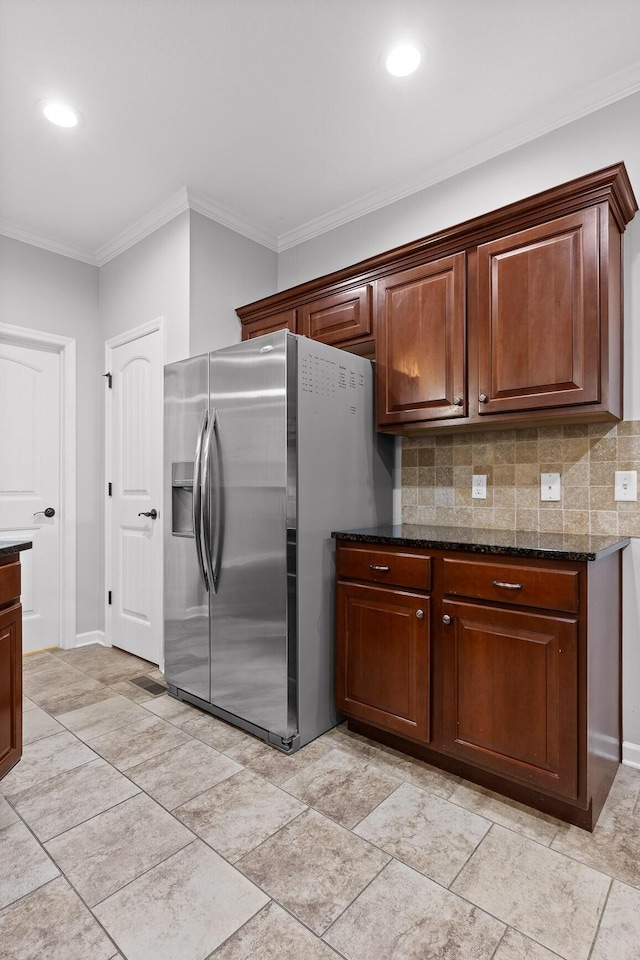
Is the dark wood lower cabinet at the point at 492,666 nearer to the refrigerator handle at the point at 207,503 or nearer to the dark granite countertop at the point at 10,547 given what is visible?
the refrigerator handle at the point at 207,503

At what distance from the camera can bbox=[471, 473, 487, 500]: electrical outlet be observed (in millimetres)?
2592

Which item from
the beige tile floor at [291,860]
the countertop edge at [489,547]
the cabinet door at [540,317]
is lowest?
the beige tile floor at [291,860]

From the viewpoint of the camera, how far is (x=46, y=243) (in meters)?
3.59

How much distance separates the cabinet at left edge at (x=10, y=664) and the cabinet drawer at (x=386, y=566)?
1295 millimetres

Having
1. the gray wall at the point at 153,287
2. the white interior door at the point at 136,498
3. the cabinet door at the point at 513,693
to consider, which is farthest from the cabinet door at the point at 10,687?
the gray wall at the point at 153,287

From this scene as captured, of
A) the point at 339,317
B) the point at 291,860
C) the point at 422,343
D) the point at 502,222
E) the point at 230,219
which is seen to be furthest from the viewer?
the point at 230,219

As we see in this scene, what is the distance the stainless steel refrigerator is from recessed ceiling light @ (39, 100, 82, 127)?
4.02 ft

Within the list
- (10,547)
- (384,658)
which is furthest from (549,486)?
(10,547)

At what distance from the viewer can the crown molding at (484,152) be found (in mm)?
2223

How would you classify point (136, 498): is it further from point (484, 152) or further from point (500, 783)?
point (484, 152)

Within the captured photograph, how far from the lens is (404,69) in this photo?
2164 mm

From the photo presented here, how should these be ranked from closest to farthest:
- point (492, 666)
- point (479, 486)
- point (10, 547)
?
1. point (10, 547)
2. point (492, 666)
3. point (479, 486)

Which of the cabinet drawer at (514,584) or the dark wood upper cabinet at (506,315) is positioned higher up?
the dark wood upper cabinet at (506,315)

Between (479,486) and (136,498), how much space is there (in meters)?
2.21
